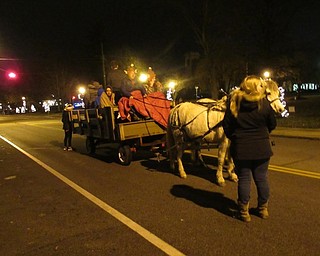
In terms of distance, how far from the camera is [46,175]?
9555 mm

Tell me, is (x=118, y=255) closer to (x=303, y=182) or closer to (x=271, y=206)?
(x=271, y=206)

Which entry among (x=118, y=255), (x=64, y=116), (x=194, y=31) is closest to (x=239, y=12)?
(x=194, y=31)

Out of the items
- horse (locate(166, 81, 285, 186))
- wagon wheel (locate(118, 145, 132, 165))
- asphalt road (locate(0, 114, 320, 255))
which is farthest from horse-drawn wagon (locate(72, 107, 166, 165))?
horse (locate(166, 81, 285, 186))

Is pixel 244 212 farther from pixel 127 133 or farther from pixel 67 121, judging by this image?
pixel 67 121

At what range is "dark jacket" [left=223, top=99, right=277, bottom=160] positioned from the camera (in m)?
4.98

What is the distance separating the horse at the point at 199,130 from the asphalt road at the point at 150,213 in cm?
45

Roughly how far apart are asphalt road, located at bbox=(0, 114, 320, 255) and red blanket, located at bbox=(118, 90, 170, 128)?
4.39ft

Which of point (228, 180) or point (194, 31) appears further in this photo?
point (194, 31)

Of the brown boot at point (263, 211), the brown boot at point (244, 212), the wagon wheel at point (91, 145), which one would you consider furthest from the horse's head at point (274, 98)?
the wagon wheel at point (91, 145)

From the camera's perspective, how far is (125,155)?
10062 mm

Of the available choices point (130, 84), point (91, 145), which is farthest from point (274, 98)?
point (91, 145)

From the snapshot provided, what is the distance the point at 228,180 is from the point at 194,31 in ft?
84.4

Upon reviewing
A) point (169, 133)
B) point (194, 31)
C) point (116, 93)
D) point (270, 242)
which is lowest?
point (270, 242)

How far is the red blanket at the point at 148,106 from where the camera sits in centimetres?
1010
